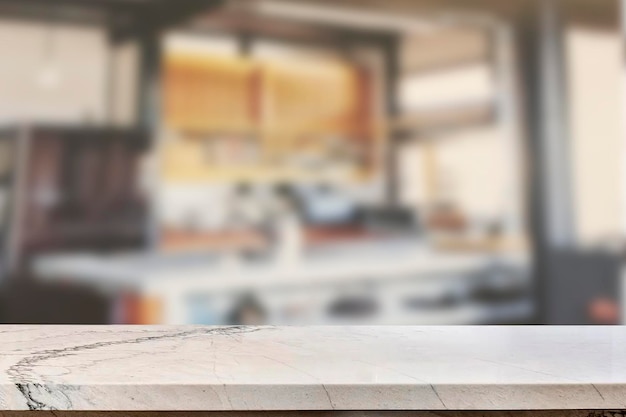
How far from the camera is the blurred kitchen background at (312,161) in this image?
2.59m

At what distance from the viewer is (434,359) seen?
51cm

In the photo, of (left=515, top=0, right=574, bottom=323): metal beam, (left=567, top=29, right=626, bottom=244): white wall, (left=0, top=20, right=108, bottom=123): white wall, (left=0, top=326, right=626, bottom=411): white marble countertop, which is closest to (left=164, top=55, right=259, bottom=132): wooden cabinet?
(left=0, top=20, right=108, bottom=123): white wall

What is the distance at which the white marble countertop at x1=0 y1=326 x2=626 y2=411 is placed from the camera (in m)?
0.45

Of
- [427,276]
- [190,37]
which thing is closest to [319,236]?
[427,276]

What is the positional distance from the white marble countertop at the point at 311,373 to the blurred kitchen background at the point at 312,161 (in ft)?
6.18

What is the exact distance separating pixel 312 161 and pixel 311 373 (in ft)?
7.37

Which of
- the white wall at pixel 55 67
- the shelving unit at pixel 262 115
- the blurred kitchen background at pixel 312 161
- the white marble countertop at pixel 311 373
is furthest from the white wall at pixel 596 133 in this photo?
the white marble countertop at pixel 311 373

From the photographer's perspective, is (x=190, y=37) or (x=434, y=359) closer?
(x=434, y=359)

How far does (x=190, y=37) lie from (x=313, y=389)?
243 centimetres

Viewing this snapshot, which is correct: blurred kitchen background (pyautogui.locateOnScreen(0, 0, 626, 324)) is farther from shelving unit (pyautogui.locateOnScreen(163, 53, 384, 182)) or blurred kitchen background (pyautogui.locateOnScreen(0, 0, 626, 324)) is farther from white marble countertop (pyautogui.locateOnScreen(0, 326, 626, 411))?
white marble countertop (pyautogui.locateOnScreen(0, 326, 626, 411))

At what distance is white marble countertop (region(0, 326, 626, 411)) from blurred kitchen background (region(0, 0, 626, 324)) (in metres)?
1.89

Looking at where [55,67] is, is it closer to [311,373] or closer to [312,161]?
[312,161]

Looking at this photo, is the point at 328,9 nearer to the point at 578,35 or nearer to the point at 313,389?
the point at 578,35

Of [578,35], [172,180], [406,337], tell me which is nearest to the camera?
[406,337]
